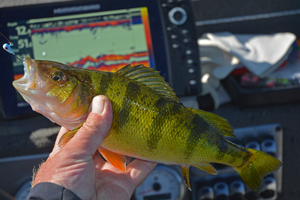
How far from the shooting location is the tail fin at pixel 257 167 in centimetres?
88

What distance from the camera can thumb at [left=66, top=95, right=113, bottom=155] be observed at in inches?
30.2

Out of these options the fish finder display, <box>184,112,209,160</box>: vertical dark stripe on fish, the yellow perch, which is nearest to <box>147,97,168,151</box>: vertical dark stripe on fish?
the yellow perch

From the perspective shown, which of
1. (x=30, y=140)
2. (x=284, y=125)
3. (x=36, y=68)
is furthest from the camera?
(x=284, y=125)

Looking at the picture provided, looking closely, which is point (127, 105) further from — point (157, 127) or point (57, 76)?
point (57, 76)

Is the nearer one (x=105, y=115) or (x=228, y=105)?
(x=105, y=115)

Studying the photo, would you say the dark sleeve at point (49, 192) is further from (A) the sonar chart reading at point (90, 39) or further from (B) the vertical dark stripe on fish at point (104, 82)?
(A) the sonar chart reading at point (90, 39)

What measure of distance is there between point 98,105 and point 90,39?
2.17ft

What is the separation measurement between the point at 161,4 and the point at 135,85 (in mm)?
706

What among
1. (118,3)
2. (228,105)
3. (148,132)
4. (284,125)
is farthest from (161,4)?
(284,125)

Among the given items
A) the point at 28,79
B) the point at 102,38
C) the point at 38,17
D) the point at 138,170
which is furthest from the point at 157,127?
the point at 38,17

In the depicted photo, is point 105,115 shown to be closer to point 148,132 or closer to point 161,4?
point 148,132

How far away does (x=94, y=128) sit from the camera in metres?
0.77

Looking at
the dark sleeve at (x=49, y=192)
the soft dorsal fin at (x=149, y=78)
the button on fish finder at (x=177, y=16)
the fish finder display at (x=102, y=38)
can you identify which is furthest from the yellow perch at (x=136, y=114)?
the button on fish finder at (x=177, y=16)

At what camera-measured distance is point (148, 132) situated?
80 cm
